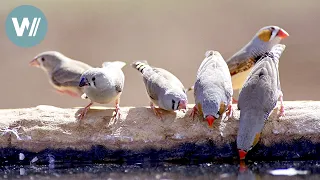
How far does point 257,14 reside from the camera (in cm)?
1412

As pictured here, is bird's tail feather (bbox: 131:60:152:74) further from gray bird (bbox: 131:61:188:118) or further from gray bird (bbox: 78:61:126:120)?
gray bird (bbox: 78:61:126:120)

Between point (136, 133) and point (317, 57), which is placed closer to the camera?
point (136, 133)

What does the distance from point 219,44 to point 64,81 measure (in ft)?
17.1

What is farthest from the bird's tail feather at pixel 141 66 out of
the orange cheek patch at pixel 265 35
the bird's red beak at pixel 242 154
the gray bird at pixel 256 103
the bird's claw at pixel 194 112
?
the bird's red beak at pixel 242 154

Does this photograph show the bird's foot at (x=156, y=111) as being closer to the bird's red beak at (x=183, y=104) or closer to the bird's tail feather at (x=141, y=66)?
the bird's red beak at (x=183, y=104)

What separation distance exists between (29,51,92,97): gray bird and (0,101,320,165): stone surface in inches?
60.8

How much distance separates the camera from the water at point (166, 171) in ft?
18.9

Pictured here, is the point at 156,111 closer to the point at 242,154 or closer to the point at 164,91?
the point at 164,91

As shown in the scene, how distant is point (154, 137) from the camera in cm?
651

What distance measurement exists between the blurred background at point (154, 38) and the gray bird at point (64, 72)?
254 centimetres

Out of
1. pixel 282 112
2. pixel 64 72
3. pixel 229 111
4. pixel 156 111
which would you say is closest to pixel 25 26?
pixel 64 72

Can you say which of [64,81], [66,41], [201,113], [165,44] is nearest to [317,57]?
[165,44]

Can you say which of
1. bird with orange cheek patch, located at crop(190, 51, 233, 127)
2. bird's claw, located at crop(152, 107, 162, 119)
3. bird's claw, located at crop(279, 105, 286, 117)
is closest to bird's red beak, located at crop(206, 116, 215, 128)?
bird with orange cheek patch, located at crop(190, 51, 233, 127)

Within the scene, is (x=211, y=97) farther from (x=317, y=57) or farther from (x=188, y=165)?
(x=317, y=57)
